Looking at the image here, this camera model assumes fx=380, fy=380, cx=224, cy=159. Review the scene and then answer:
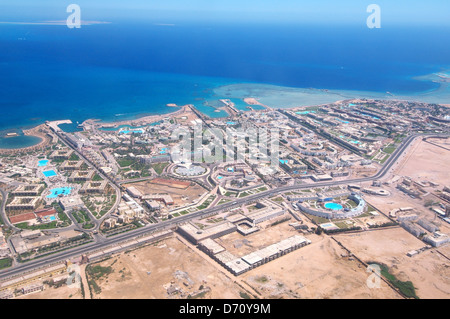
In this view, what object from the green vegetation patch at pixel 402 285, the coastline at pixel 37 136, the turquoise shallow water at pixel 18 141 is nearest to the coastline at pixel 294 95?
the coastline at pixel 37 136

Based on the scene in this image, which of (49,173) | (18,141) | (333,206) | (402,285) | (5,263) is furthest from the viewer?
(18,141)

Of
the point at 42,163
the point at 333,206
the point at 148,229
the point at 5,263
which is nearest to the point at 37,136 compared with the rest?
the point at 42,163

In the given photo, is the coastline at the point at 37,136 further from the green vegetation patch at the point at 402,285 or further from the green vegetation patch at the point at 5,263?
the green vegetation patch at the point at 402,285

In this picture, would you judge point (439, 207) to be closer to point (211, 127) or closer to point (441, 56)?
point (211, 127)

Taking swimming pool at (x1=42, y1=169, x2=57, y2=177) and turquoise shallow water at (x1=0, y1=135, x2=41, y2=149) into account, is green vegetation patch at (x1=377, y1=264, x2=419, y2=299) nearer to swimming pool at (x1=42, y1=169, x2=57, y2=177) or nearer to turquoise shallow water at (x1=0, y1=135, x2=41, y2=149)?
swimming pool at (x1=42, y1=169, x2=57, y2=177)

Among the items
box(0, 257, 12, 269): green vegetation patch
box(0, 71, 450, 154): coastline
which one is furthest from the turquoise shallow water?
box(0, 257, 12, 269): green vegetation patch

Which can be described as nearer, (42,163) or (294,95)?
(42,163)

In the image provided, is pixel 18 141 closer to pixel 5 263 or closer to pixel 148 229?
pixel 5 263

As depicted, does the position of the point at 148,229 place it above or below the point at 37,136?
below

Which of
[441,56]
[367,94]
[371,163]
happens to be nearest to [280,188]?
[371,163]
